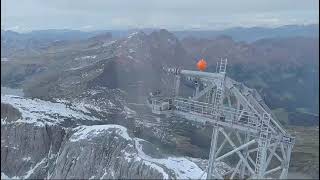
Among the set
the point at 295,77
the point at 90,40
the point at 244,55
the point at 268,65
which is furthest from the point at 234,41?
the point at 90,40

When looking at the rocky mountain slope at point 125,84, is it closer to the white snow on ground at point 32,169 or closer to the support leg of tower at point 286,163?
the white snow on ground at point 32,169

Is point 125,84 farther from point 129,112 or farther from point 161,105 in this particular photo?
point 161,105

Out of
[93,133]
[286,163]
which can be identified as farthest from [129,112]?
[286,163]

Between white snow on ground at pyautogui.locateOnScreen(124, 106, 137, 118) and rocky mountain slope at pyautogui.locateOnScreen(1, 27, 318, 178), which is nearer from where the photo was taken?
rocky mountain slope at pyautogui.locateOnScreen(1, 27, 318, 178)

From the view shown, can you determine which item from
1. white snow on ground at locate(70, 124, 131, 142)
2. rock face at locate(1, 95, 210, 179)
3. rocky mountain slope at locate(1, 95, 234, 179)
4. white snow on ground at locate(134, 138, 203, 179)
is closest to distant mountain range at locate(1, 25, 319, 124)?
rocky mountain slope at locate(1, 95, 234, 179)

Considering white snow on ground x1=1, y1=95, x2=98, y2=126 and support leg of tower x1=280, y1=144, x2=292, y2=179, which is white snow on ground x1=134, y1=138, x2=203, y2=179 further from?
white snow on ground x1=1, y1=95, x2=98, y2=126

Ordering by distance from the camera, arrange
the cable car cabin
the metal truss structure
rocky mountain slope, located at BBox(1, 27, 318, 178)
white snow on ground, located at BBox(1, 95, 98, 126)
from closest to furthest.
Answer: the metal truss structure
the cable car cabin
rocky mountain slope, located at BBox(1, 27, 318, 178)
white snow on ground, located at BBox(1, 95, 98, 126)

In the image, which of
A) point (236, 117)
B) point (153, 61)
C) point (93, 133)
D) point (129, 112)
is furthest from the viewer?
point (153, 61)
